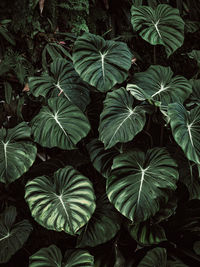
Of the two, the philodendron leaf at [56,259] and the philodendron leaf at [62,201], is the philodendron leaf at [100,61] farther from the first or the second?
the philodendron leaf at [56,259]

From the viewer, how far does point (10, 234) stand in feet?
5.28

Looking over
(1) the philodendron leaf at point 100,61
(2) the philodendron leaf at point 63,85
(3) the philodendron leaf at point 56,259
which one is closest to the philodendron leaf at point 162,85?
(1) the philodendron leaf at point 100,61

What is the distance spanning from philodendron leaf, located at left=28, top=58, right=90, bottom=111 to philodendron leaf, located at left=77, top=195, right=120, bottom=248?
56 centimetres

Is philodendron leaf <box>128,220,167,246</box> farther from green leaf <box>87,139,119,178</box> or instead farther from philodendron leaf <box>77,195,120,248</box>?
green leaf <box>87,139,119,178</box>

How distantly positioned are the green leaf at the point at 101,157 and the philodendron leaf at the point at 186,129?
0.39 m

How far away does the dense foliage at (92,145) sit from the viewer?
1.46 m

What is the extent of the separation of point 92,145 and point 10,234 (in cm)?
59

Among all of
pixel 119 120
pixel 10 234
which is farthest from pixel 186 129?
pixel 10 234

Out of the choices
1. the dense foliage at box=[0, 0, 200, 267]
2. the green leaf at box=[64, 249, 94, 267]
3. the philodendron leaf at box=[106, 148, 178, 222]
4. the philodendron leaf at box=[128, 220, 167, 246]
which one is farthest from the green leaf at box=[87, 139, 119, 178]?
the green leaf at box=[64, 249, 94, 267]

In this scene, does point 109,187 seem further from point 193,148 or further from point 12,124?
point 12,124

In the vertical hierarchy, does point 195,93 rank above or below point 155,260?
above

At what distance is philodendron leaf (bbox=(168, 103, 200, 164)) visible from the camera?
143cm

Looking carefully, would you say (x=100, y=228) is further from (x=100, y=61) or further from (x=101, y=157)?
(x=100, y=61)

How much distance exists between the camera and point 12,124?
2129mm
